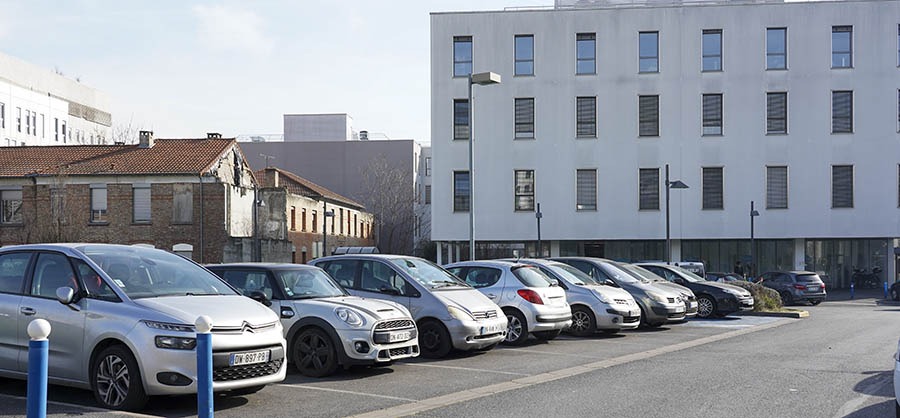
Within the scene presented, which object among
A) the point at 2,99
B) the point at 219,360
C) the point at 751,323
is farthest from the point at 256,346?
the point at 2,99

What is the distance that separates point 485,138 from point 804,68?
16371 millimetres

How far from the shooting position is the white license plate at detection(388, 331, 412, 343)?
483 inches

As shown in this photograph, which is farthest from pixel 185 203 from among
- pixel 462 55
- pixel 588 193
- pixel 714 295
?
pixel 714 295

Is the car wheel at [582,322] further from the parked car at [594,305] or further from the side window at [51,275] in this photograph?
the side window at [51,275]

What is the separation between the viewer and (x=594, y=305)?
18812 mm

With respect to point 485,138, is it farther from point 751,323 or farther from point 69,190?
point 751,323

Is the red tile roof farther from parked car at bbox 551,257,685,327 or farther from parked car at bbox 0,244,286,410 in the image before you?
parked car at bbox 0,244,286,410

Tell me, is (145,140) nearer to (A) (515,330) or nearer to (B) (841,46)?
(B) (841,46)

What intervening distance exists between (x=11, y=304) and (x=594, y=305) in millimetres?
11436

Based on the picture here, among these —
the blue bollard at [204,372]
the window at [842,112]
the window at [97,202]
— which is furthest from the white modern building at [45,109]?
the blue bollard at [204,372]

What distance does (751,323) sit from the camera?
24.1 meters

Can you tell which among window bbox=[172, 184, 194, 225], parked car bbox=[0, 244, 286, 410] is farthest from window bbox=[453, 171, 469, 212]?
parked car bbox=[0, 244, 286, 410]

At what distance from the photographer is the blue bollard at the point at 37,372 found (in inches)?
246

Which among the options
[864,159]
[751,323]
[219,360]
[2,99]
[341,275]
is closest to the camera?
[219,360]
